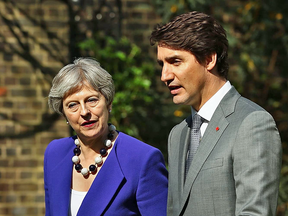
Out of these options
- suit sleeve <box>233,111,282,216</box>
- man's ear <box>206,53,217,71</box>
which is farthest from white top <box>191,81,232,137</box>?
suit sleeve <box>233,111,282,216</box>

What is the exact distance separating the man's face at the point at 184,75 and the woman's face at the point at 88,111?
692 mm

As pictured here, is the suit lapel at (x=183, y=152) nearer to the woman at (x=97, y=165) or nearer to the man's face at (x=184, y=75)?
the man's face at (x=184, y=75)

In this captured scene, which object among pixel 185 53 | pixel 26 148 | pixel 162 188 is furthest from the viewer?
pixel 26 148

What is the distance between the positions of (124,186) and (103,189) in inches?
5.9

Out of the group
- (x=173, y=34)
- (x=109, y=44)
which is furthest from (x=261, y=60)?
(x=173, y=34)

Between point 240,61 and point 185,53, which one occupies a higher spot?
point 185,53

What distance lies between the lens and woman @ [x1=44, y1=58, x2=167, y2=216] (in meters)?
2.62

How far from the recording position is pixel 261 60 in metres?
5.30

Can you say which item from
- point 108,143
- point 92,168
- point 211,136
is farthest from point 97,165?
point 211,136

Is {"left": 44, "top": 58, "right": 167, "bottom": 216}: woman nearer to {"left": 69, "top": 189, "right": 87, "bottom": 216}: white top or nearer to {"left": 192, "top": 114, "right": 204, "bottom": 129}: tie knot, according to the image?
{"left": 69, "top": 189, "right": 87, "bottom": 216}: white top

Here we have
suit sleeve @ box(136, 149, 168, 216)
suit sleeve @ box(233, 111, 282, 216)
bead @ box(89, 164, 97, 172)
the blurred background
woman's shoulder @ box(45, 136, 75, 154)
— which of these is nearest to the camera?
suit sleeve @ box(233, 111, 282, 216)

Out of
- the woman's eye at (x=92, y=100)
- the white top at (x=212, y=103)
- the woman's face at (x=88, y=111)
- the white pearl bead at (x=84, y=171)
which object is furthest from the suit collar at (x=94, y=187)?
the white top at (x=212, y=103)

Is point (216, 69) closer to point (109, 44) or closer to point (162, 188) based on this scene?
point (162, 188)

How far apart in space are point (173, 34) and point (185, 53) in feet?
0.36
